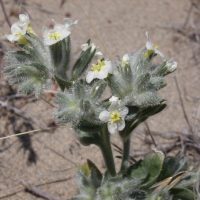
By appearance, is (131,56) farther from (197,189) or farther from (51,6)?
(51,6)

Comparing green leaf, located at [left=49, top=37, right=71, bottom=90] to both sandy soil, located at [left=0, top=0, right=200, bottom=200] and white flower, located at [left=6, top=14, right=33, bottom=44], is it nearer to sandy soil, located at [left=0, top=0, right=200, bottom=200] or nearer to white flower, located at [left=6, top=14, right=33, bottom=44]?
white flower, located at [left=6, top=14, right=33, bottom=44]

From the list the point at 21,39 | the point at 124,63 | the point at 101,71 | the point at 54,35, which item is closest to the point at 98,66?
the point at 101,71

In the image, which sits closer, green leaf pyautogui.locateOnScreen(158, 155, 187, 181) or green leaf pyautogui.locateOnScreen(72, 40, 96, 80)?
green leaf pyautogui.locateOnScreen(72, 40, 96, 80)

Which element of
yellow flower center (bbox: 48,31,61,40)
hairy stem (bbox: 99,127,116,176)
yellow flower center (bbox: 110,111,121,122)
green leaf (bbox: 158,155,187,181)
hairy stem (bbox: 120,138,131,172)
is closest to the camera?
yellow flower center (bbox: 110,111,121,122)

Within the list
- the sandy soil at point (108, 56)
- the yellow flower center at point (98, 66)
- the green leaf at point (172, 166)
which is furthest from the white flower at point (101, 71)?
the sandy soil at point (108, 56)

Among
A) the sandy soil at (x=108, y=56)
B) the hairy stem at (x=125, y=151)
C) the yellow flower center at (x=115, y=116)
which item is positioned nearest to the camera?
the yellow flower center at (x=115, y=116)

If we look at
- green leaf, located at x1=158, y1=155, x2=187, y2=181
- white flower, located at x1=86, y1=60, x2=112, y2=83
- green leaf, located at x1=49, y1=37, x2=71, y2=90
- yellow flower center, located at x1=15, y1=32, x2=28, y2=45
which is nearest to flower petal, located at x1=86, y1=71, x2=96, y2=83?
white flower, located at x1=86, y1=60, x2=112, y2=83

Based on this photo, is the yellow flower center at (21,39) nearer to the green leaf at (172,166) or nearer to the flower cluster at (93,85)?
the flower cluster at (93,85)
